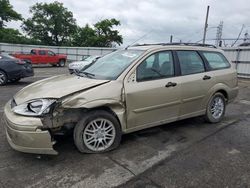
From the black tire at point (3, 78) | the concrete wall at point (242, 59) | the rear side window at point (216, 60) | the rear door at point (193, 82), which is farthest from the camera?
the concrete wall at point (242, 59)

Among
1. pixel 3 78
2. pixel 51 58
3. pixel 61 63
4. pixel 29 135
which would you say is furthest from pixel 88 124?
pixel 61 63

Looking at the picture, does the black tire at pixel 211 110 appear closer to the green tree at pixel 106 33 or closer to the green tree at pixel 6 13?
the green tree at pixel 106 33

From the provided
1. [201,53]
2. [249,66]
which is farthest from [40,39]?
[201,53]

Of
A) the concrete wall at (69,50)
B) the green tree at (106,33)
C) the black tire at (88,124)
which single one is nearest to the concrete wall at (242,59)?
the black tire at (88,124)

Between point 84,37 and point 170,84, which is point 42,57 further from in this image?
point 84,37

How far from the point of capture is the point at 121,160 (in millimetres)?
3428

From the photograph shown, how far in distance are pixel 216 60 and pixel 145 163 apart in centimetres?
303

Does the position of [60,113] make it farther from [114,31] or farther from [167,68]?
[114,31]

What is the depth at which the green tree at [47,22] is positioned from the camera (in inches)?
1762

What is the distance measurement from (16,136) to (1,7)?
42318 millimetres

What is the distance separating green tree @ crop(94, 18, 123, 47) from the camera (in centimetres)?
4206

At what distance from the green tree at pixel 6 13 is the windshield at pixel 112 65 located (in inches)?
1608

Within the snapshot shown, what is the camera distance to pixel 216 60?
524 cm

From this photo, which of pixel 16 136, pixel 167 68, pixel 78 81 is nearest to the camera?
pixel 16 136
